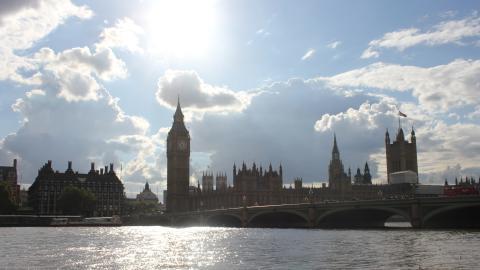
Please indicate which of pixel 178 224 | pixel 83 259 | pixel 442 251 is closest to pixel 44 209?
pixel 178 224

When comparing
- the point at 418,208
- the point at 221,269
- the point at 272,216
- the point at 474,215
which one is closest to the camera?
the point at 221,269

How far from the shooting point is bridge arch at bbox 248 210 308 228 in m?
121

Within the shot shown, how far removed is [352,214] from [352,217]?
6127 millimetres

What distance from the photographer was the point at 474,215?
9600 centimetres

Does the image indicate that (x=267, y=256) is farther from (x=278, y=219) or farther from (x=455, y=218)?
(x=278, y=219)

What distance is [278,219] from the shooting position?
133 metres

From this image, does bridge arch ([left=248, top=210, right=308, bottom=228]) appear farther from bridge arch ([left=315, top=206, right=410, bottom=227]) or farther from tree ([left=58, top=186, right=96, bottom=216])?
tree ([left=58, top=186, right=96, bottom=216])

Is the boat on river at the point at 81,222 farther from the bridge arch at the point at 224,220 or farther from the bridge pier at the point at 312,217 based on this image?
the bridge pier at the point at 312,217

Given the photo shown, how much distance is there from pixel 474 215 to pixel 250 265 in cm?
6239

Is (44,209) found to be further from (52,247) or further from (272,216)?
(52,247)

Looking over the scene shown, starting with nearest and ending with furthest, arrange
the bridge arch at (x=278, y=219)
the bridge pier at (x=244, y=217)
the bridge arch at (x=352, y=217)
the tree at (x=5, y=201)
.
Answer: the bridge arch at (x=352, y=217), the bridge arch at (x=278, y=219), the bridge pier at (x=244, y=217), the tree at (x=5, y=201)

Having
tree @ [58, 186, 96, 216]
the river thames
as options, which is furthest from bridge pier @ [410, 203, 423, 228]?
tree @ [58, 186, 96, 216]

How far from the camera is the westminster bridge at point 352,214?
84.9 m

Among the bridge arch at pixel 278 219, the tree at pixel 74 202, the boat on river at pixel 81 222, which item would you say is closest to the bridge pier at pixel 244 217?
the bridge arch at pixel 278 219
